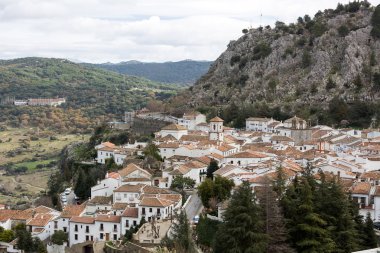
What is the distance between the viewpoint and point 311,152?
45.3m

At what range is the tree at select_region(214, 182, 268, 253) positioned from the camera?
91.8 feet

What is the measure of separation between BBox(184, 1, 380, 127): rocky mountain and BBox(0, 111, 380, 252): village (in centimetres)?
1866

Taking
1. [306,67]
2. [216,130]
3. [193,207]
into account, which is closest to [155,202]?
[193,207]

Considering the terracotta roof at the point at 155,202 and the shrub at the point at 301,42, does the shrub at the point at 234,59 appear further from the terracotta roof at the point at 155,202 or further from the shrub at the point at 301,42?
the terracotta roof at the point at 155,202

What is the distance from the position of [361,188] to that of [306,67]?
4878 cm

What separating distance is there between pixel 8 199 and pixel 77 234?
113 feet

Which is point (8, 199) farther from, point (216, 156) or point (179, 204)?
point (179, 204)

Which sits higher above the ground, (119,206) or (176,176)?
(176,176)

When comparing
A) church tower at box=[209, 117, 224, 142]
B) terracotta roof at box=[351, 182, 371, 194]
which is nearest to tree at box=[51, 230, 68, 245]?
terracotta roof at box=[351, 182, 371, 194]

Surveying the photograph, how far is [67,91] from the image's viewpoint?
152m

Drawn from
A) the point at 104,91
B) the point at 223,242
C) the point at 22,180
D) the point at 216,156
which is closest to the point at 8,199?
the point at 22,180

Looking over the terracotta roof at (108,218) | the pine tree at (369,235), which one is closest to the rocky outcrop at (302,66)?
the terracotta roof at (108,218)

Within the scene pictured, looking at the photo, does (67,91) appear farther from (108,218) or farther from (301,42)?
(108,218)

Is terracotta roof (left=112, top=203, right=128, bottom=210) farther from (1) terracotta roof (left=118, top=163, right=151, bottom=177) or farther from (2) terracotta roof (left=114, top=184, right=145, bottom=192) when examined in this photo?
(1) terracotta roof (left=118, top=163, right=151, bottom=177)
